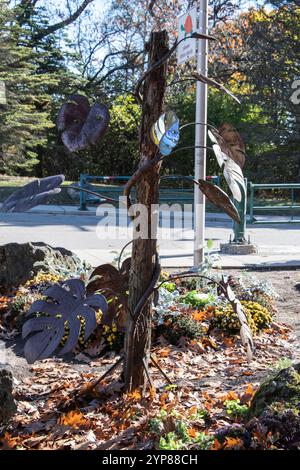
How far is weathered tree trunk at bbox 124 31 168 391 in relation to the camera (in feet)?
11.3

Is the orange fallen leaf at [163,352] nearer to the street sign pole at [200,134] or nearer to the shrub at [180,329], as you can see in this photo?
the shrub at [180,329]

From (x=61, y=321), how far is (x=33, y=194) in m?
0.66

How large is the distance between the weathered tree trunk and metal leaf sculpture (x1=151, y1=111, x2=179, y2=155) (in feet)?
1.46

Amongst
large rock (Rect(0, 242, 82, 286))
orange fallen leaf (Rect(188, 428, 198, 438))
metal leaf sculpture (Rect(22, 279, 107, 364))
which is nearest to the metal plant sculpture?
metal leaf sculpture (Rect(22, 279, 107, 364))

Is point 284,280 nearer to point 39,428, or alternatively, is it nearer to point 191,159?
point 39,428

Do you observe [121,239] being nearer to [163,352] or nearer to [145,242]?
[163,352]

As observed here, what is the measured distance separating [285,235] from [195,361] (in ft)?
29.0

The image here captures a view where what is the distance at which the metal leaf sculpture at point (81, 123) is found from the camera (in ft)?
10.8

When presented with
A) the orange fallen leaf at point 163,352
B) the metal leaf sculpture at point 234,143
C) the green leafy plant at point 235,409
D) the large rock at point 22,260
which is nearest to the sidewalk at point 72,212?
the large rock at point 22,260

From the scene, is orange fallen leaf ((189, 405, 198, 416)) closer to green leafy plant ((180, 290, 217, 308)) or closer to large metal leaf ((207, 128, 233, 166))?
large metal leaf ((207, 128, 233, 166))

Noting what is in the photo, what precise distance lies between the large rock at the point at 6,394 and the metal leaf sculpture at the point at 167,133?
133 centimetres

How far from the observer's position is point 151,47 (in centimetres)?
347

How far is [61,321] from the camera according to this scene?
324cm

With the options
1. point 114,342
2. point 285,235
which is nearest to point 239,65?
point 285,235
